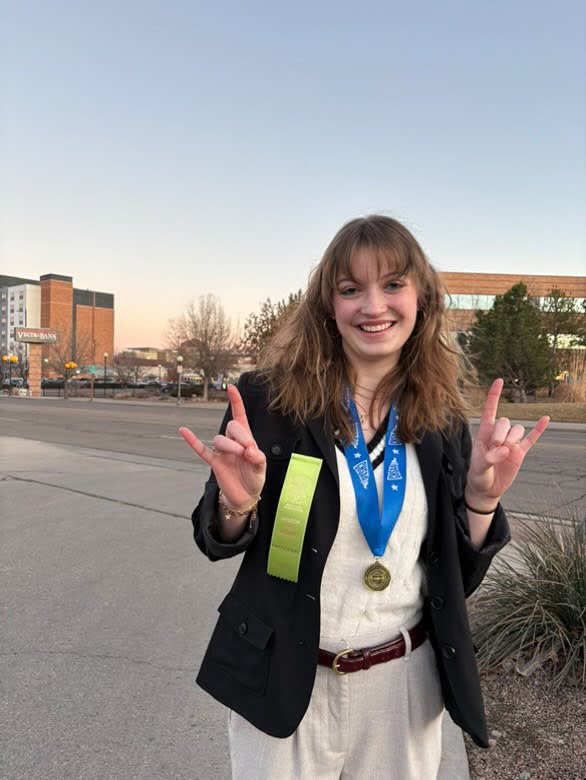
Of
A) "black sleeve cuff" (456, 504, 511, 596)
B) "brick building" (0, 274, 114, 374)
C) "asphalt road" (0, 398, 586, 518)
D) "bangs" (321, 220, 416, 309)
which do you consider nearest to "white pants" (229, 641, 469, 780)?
"black sleeve cuff" (456, 504, 511, 596)

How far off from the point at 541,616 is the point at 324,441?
212cm

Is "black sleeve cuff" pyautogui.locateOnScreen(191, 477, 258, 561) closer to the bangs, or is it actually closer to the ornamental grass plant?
the bangs

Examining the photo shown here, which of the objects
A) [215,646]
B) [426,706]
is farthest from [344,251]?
[426,706]

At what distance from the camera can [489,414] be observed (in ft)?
5.15

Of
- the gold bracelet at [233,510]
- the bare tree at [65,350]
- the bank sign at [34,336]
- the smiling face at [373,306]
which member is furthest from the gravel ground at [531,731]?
the bare tree at [65,350]

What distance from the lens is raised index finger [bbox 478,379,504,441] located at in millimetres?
1499

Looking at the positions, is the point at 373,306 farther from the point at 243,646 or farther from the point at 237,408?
the point at 243,646

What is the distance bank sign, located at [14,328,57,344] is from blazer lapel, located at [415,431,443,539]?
177 feet

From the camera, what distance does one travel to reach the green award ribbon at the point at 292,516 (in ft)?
4.55

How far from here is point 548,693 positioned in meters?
2.74

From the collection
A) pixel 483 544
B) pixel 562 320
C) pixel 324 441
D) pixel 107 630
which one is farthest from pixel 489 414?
pixel 562 320

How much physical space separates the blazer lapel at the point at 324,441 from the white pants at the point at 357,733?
502 mm

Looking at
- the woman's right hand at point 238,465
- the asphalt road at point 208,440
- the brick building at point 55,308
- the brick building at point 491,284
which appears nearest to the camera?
the woman's right hand at point 238,465

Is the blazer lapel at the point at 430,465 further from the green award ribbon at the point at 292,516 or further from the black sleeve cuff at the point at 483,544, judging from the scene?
the green award ribbon at the point at 292,516
